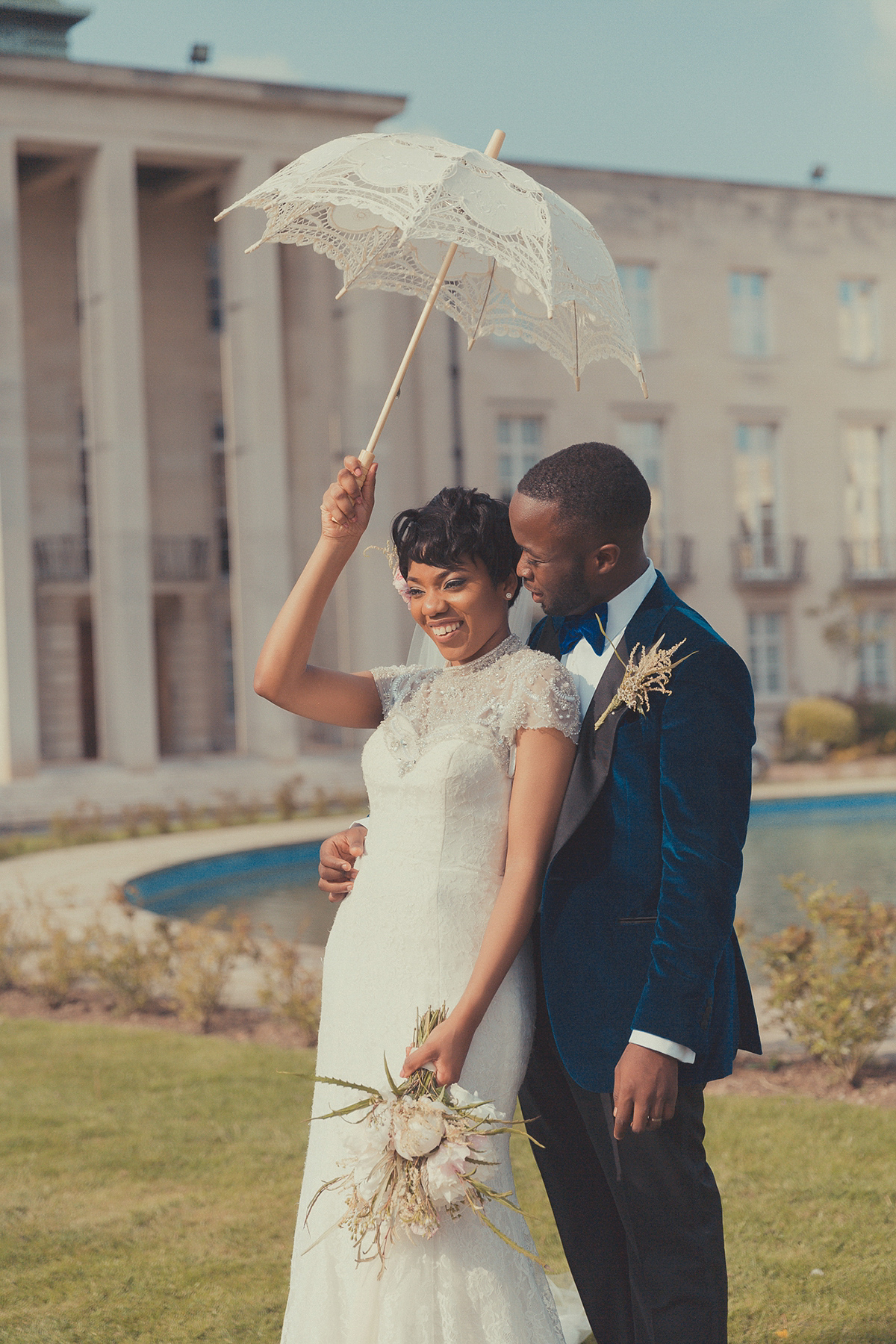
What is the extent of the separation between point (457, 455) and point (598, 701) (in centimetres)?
2162

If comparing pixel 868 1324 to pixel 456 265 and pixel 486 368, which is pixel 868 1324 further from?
pixel 486 368

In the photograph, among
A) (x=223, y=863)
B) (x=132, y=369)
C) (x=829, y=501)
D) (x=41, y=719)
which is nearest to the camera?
(x=223, y=863)

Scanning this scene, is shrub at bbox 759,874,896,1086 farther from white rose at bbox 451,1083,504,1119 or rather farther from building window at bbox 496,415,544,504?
building window at bbox 496,415,544,504

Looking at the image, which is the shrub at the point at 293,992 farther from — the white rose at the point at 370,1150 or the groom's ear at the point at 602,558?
the groom's ear at the point at 602,558

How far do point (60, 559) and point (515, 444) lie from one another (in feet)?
27.8

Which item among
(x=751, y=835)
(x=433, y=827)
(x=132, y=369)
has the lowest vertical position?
(x=751, y=835)

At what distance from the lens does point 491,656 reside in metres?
2.62

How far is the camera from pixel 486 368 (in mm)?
23844

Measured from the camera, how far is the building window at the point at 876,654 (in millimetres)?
26625

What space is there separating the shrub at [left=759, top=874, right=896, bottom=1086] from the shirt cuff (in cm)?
282

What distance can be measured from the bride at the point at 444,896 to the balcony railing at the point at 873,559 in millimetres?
25233

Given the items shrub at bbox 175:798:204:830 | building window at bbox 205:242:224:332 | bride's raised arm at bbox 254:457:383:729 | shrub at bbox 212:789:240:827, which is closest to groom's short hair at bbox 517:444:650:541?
bride's raised arm at bbox 254:457:383:729

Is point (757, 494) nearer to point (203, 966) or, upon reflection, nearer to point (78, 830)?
point (78, 830)

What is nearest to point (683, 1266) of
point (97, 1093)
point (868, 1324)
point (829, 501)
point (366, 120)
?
point (868, 1324)
